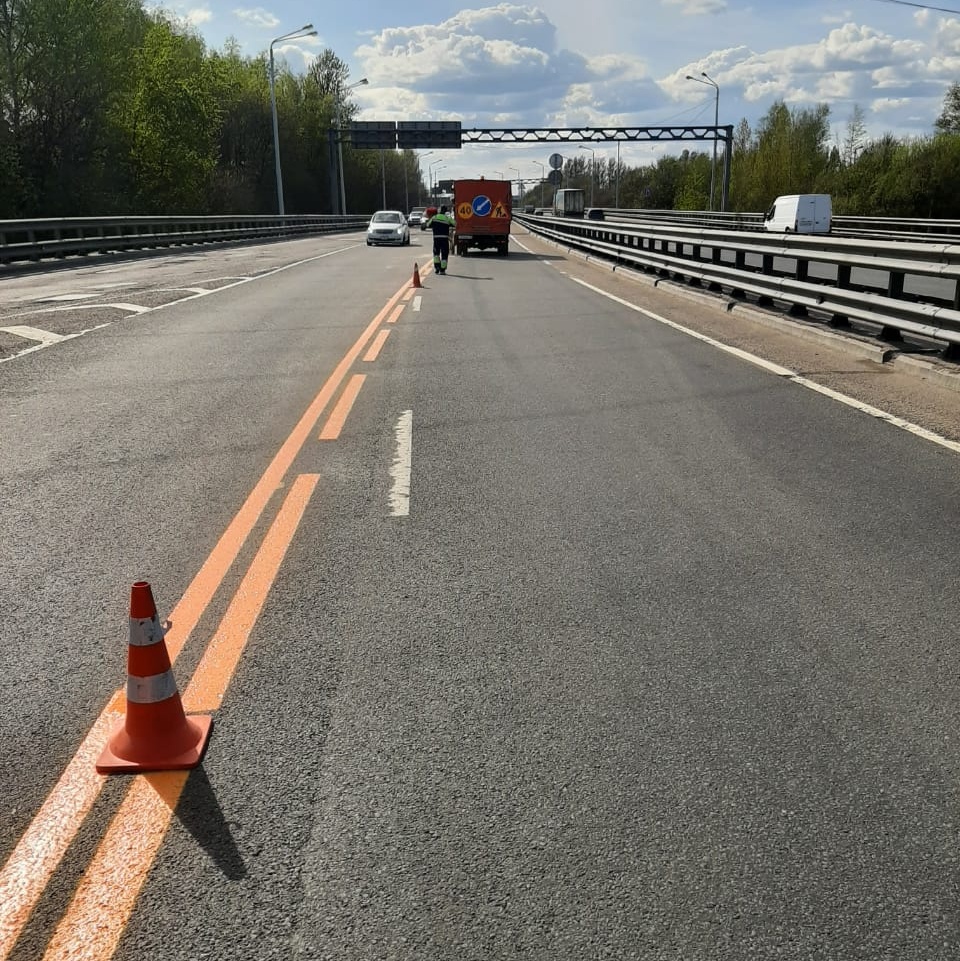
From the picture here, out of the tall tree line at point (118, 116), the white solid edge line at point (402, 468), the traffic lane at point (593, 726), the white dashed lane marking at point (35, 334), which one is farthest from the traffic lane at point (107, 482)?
the tall tree line at point (118, 116)

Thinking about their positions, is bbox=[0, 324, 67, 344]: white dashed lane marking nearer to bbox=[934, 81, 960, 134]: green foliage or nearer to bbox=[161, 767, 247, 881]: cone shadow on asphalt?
bbox=[161, 767, 247, 881]: cone shadow on asphalt

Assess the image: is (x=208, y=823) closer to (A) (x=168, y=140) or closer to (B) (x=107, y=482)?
(B) (x=107, y=482)

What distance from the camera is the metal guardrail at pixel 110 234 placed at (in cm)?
2677

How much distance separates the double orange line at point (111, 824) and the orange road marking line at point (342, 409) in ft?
10.0

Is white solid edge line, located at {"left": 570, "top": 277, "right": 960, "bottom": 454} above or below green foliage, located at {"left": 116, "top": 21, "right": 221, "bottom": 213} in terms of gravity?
below

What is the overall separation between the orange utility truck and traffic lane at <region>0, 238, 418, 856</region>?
77.9 ft

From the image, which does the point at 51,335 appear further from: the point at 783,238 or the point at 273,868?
the point at 273,868

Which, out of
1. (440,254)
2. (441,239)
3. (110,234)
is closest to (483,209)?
(441,239)

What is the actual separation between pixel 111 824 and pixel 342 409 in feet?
19.1

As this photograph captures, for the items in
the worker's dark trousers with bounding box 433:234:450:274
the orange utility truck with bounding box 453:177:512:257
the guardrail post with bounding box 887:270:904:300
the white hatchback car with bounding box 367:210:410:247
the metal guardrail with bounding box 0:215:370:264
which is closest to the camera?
the guardrail post with bounding box 887:270:904:300

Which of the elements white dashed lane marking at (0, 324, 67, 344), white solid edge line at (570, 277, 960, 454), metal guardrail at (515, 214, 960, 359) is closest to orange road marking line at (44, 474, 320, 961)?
white solid edge line at (570, 277, 960, 454)

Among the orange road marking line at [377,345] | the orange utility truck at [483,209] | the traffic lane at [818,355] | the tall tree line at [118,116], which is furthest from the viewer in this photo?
the tall tree line at [118,116]

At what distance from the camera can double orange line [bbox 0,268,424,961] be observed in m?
2.21

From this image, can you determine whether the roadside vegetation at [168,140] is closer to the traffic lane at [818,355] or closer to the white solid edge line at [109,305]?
the white solid edge line at [109,305]
